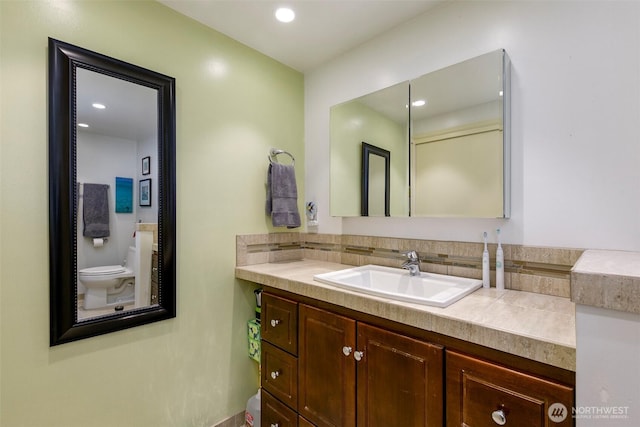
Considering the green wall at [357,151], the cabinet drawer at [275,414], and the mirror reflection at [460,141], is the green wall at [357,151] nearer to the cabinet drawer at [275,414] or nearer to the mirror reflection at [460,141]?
the mirror reflection at [460,141]

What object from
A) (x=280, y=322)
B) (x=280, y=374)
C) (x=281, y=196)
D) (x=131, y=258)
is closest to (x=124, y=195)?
(x=131, y=258)

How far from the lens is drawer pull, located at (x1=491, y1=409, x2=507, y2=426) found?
87 centimetres

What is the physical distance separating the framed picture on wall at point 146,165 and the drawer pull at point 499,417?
176 centimetres

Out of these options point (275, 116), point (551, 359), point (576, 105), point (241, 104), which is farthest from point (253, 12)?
point (551, 359)

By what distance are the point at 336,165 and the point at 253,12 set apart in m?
1.01

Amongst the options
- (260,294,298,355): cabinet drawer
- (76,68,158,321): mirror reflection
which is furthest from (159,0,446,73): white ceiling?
(260,294,298,355): cabinet drawer

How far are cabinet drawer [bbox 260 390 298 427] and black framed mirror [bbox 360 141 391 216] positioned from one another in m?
1.18

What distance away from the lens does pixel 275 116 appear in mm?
2145

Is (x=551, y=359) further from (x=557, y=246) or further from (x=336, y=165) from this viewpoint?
(x=336, y=165)

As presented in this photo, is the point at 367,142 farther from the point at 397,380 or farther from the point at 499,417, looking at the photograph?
the point at 499,417

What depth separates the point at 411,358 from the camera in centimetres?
108

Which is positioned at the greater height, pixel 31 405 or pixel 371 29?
pixel 371 29

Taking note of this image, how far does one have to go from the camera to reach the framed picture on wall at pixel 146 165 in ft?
4.99

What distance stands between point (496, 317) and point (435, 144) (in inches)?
36.5
